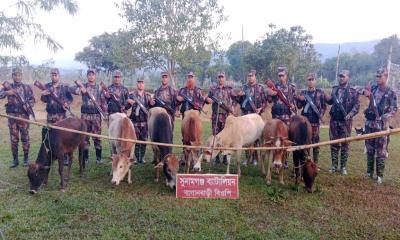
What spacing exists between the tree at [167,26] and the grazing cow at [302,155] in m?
20.1

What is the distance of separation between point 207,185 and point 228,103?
4135 mm

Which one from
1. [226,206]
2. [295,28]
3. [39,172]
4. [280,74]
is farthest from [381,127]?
[295,28]

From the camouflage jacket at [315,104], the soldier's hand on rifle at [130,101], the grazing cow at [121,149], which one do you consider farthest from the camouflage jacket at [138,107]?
the camouflage jacket at [315,104]

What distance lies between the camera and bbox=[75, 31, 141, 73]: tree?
28491 mm

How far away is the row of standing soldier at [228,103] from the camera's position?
8.96 meters

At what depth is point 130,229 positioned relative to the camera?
6.00 meters

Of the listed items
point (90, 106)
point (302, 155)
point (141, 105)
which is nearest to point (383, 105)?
point (302, 155)

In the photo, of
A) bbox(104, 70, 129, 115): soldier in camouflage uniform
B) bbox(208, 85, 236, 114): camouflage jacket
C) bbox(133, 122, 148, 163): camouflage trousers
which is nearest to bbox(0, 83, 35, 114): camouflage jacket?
bbox(104, 70, 129, 115): soldier in camouflage uniform

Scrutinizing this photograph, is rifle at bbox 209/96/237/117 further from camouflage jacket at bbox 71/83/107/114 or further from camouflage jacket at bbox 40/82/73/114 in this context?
camouflage jacket at bbox 40/82/73/114

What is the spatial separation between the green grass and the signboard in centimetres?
17

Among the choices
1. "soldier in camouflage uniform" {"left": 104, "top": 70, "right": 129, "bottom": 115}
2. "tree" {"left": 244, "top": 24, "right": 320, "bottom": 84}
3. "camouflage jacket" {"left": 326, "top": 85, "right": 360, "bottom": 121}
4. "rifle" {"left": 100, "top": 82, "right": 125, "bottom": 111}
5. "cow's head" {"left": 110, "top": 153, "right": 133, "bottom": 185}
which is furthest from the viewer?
"tree" {"left": 244, "top": 24, "right": 320, "bottom": 84}

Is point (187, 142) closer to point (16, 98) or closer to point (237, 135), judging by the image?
point (237, 135)

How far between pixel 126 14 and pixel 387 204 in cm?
2541

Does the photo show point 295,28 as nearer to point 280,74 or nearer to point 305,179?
point 280,74
